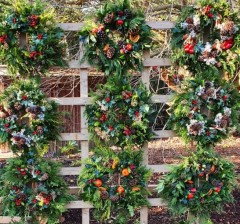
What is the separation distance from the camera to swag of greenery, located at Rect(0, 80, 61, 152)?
97.9 inches

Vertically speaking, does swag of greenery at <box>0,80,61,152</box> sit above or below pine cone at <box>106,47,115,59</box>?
below

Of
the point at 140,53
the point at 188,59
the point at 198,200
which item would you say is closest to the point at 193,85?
the point at 188,59

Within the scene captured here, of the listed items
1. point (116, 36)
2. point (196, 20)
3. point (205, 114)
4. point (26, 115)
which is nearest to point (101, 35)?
point (116, 36)

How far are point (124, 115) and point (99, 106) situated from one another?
18 cm

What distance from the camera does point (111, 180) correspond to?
8.68 ft

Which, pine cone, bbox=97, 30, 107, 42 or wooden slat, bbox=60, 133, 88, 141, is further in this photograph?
wooden slat, bbox=60, 133, 88, 141

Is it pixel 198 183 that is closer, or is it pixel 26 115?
pixel 26 115

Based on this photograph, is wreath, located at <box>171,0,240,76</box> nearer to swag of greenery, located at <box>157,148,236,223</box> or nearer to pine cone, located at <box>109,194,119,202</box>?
swag of greenery, located at <box>157,148,236,223</box>

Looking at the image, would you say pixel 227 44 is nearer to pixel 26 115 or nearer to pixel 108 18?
pixel 108 18

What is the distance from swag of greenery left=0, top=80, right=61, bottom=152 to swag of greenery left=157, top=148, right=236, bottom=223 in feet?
2.88

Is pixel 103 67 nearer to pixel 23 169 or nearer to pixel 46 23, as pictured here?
pixel 46 23

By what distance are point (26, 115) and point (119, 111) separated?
0.61m

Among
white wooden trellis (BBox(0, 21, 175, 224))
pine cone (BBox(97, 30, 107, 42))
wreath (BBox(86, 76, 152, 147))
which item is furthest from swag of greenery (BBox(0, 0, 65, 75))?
wreath (BBox(86, 76, 152, 147))

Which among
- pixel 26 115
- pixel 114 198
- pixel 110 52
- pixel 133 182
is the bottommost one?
pixel 114 198
